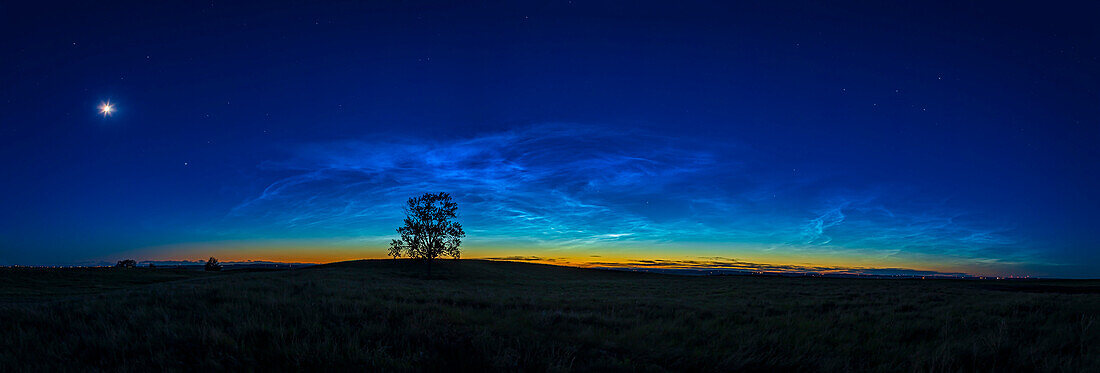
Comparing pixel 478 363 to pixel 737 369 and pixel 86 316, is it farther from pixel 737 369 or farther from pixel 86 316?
pixel 86 316

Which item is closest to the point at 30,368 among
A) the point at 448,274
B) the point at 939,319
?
the point at 939,319

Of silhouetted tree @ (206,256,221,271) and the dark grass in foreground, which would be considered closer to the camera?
the dark grass in foreground

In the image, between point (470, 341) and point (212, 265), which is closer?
point (470, 341)

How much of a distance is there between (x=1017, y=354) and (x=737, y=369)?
4694 millimetres

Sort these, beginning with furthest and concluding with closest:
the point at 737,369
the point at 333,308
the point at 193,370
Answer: the point at 333,308
the point at 737,369
the point at 193,370

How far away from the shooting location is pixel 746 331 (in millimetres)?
7852

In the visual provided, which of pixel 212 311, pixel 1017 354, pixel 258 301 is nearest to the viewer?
pixel 1017 354

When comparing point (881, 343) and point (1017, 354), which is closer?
point (1017, 354)

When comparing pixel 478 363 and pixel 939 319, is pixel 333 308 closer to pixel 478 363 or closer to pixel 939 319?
pixel 478 363

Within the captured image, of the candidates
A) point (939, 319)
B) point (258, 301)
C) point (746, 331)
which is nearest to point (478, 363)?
point (746, 331)

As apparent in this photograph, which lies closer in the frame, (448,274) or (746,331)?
(746,331)

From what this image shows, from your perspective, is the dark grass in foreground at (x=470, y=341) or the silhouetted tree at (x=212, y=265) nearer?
the dark grass in foreground at (x=470, y=341)

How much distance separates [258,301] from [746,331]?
32.6 ft

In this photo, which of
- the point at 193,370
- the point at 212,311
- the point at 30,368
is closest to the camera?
the point at 30,368
